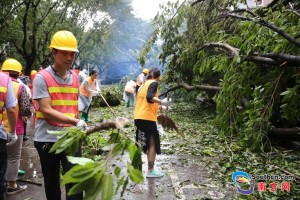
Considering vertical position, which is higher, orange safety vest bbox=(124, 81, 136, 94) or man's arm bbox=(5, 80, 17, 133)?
man's arm bbox=(5, 80, 17, 133)

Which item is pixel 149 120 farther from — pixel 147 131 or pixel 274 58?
pixel 274 58

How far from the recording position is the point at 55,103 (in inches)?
105

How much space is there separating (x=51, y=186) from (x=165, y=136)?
4907 millimetres

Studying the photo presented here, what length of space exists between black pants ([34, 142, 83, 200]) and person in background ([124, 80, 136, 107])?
10.4 metres

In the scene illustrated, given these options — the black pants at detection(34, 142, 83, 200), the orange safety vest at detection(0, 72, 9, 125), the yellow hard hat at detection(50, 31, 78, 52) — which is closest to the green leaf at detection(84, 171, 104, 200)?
the black pants at detection(34, 142, 83, 200)

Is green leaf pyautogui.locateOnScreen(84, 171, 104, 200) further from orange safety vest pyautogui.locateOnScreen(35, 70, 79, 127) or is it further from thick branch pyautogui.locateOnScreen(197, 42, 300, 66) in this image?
thick branch pyautogui.locateOnScreen(197, 42, 300, 66)

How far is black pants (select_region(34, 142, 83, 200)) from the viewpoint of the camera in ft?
8.89

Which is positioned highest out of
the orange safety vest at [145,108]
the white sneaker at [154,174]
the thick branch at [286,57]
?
the thick branch at [286,57]

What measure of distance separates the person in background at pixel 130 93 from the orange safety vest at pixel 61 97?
10353 mm

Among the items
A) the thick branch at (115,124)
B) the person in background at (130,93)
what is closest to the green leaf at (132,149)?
the thick branch at (115,124)

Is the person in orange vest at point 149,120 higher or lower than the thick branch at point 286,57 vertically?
lower

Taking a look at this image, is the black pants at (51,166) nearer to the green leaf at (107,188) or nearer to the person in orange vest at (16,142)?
the person in orange vest at (16,142)

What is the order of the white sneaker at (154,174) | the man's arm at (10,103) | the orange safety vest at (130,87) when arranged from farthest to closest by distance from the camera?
the orange safety vest at (130,87) → the white sneaker at (154,174) → the man's arm at (10,103)

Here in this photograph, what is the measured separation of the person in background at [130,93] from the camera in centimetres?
1321
